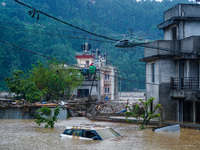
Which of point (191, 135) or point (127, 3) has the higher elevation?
point (127, 3)

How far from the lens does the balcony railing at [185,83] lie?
87.4 feet

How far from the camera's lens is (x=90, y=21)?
460ft

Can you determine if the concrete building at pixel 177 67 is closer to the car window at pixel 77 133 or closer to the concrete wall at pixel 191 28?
the concrete wall at pixel 191 28

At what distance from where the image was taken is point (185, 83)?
27.5 m

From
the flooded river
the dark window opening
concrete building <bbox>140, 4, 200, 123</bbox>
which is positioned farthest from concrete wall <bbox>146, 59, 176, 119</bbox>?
the dark window opening

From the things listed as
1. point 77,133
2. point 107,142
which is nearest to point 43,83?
point 77,133

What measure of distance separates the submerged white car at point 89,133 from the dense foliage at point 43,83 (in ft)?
63.7

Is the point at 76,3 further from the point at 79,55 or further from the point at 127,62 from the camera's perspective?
the point at 79,55

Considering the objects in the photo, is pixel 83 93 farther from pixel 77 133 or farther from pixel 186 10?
pixel 77 133

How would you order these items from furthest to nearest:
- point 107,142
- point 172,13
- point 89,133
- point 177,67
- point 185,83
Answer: point 172,13 → point 177,67 → point 185,83 → point 89,133 → point 107,142

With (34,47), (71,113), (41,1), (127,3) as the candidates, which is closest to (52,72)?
(71,113)

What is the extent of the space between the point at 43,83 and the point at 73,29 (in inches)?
3339

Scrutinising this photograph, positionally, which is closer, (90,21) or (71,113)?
(71,113)

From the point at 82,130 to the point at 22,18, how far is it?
95.0m
